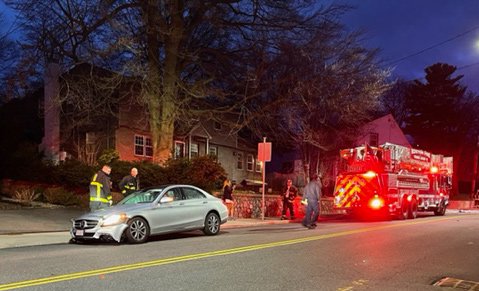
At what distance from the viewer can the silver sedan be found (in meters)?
11.6

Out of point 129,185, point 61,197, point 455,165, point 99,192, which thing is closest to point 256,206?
point 61,197

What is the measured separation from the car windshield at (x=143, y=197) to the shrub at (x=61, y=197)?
25.2 ft

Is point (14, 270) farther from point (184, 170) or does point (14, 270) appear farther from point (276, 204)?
point (276, 204)

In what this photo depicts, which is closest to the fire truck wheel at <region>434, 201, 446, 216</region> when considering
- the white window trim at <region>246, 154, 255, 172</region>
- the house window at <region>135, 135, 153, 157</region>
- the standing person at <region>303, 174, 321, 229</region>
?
the standing person at <region>303, 174, 321, 229</region>

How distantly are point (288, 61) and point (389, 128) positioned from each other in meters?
28.3

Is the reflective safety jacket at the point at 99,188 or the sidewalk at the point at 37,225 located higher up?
the reflective safety jacket at the point at 99,188

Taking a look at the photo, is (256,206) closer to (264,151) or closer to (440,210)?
(264,151)

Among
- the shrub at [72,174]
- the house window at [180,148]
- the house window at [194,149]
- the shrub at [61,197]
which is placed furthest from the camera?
Answer: the house window at [194,149]

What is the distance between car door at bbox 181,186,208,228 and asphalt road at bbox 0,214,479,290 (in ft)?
1.64

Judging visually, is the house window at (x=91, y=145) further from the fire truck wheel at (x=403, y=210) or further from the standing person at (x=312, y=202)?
the fire truck wheel at (x=403, y=210)

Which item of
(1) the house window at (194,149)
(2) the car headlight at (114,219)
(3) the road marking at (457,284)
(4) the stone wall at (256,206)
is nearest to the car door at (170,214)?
(2) the car headlight at (114,219)

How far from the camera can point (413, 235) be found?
46.5 ft

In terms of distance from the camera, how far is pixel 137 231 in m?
11.9

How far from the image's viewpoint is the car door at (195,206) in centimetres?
1336
